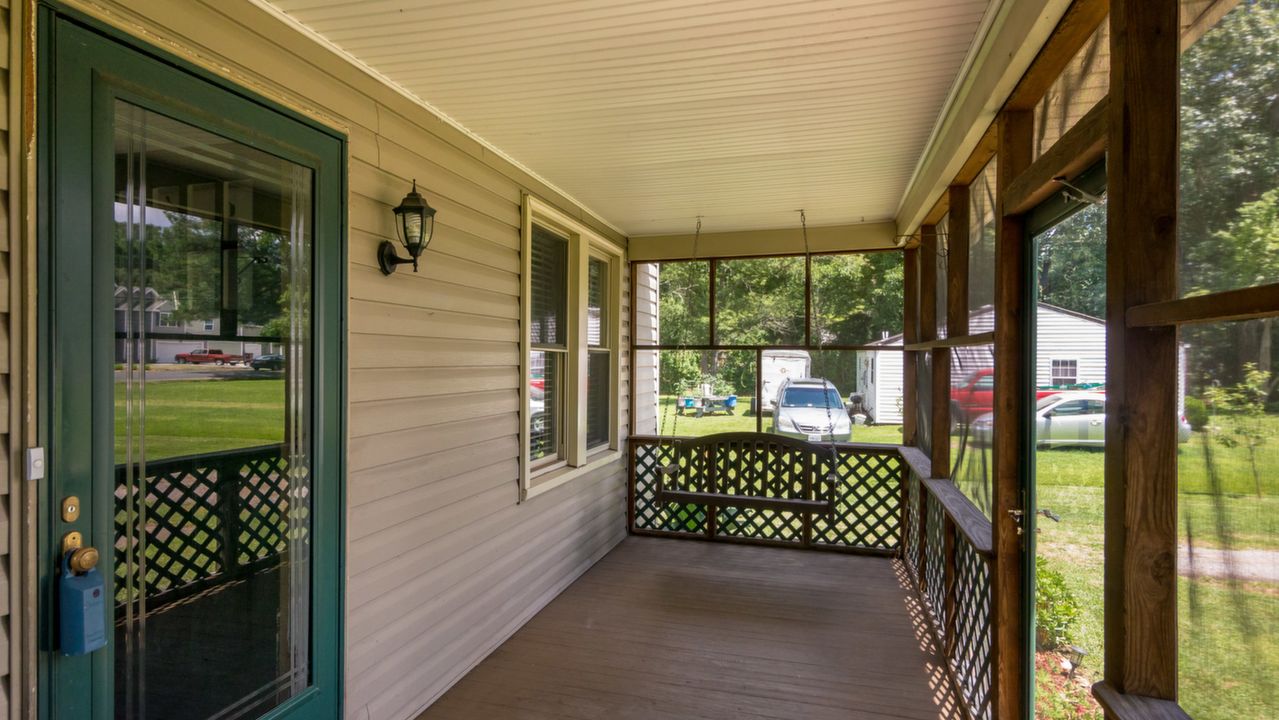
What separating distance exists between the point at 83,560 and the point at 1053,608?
264cm

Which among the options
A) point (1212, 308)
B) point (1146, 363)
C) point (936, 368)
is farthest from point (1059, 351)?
point (936, 368)

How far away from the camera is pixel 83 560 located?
1.41 metres

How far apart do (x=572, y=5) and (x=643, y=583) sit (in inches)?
138

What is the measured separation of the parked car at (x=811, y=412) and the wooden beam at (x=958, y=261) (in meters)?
1.92

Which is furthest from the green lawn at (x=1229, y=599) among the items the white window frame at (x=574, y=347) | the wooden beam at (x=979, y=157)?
the white window frame at (x=574, y=347)

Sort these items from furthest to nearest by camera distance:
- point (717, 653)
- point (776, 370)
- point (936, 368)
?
1. point (776, 370)
2. point (936, 368)
3. point (717, 653)

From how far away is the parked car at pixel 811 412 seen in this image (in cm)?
496

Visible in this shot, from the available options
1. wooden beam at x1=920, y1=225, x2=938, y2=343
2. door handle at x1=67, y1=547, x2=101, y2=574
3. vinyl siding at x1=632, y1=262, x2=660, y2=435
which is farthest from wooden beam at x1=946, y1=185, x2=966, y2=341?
door handle at x1=67, y1=547, x2=101, y2=574

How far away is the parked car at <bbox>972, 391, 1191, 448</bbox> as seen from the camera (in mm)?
1660

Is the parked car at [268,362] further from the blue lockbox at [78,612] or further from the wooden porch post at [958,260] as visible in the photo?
the wooden porch post at [958,260]

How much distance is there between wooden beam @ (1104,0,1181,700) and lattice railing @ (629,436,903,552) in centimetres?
319

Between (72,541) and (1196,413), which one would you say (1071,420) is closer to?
(1196,413)

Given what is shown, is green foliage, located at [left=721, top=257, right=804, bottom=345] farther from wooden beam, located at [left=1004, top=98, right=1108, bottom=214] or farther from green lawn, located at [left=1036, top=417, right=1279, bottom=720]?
green lawn, located at [left=1036, top=417, right=1279, bottom=720]

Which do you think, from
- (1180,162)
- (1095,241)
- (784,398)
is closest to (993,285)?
(1095,241)
